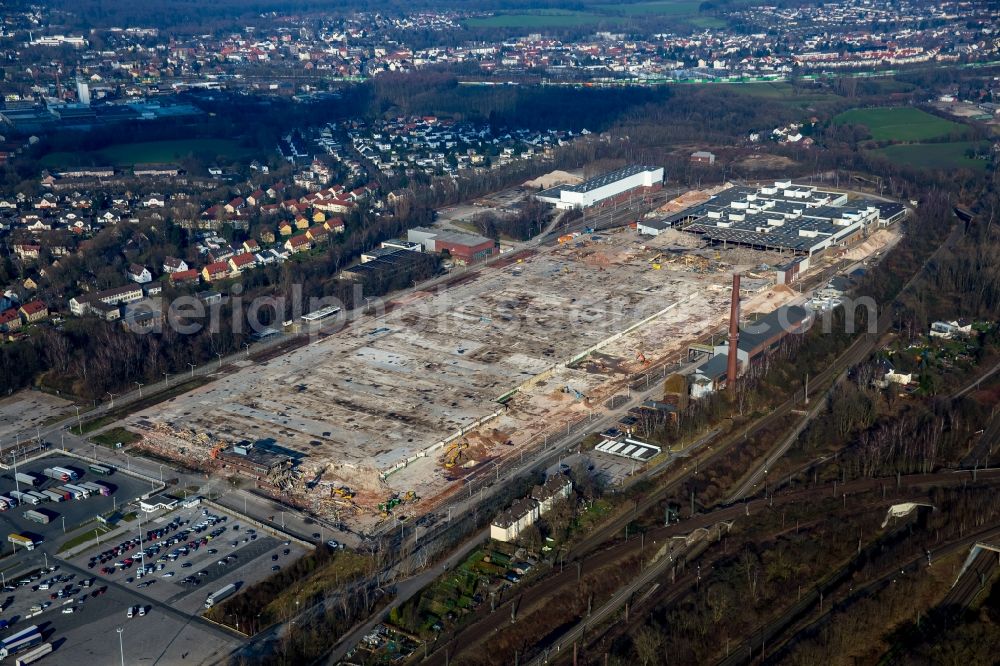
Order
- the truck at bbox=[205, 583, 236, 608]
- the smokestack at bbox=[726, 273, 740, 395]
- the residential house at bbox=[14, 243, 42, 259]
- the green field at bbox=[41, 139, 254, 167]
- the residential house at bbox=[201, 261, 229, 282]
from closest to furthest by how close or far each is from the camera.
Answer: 1. the truck at bbox=[205, 583, 236, 608]
2. the smokestack at bbox=[726, 273, 740, 395]
3. the residential house at bbox=[201, 261, 229, 282]
4. the residential house at bbox=[14, 243, 42, 259]
5. the green field at bbox=[41, 139, 254, 167]

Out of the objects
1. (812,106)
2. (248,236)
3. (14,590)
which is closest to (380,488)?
(14,590)

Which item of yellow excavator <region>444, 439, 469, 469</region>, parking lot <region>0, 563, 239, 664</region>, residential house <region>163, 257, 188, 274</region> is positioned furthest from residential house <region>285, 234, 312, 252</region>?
parking lot <region>0, 563, 239, 664</region>

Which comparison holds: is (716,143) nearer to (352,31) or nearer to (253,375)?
(253,375)

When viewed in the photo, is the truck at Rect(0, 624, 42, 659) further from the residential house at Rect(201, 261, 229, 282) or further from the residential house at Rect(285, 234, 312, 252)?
the residential house at Rect(285, 234, 312, 252)

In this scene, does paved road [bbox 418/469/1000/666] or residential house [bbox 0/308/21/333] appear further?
residential house [bbox 0/308/21/333]

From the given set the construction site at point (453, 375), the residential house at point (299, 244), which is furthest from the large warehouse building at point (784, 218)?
the residential house at point (299, 244)
